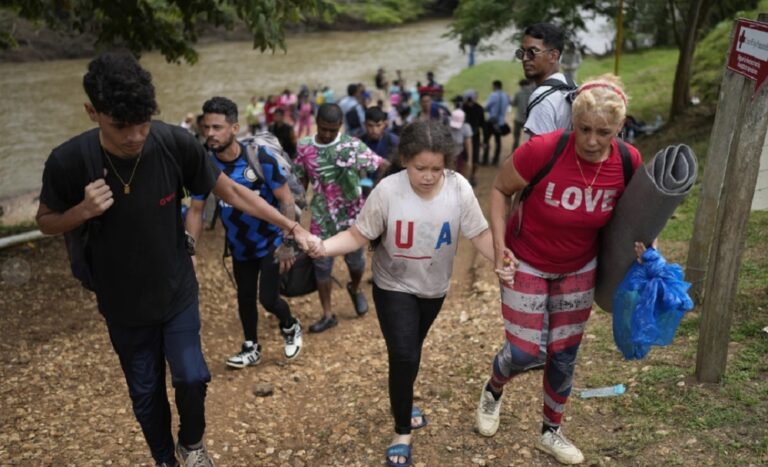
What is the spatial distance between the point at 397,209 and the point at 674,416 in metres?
1.90

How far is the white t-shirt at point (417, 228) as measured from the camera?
3.51 m

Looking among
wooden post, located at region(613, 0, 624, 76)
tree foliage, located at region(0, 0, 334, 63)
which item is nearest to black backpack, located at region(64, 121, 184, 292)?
tree foliage, located at region(0, 0, 334, 63)

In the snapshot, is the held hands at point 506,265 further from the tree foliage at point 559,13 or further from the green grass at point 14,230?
the tree foliage at point 559,13

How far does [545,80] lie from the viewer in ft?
13.9

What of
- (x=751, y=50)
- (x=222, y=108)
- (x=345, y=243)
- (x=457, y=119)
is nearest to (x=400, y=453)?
(x=345, y=243)

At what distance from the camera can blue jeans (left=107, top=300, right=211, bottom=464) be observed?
10.9 ft

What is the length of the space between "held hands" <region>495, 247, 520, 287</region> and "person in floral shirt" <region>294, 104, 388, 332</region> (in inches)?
100

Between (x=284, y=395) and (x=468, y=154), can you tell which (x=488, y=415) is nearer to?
(x=284, y=395)

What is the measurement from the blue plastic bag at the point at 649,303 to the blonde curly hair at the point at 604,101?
65 cm

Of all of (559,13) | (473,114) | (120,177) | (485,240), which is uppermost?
(120,177)

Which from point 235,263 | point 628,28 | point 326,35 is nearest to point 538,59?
point 235,263

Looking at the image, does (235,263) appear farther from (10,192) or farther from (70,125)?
(70,125)

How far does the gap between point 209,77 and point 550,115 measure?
31.8 meters

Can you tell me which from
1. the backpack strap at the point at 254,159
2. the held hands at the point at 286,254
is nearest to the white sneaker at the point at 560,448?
the held hands at the point at 286,254
